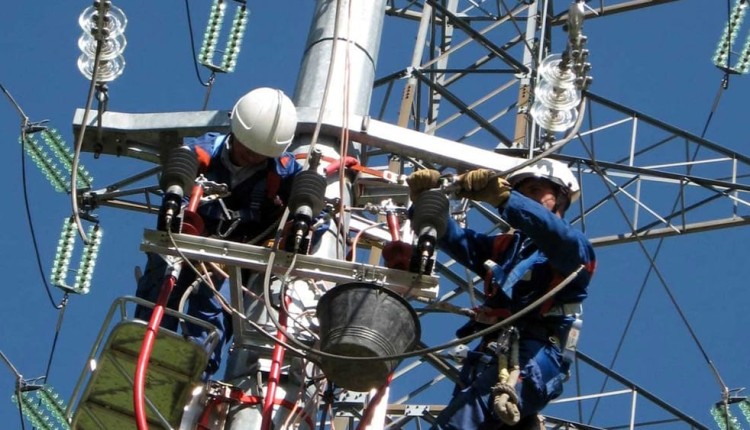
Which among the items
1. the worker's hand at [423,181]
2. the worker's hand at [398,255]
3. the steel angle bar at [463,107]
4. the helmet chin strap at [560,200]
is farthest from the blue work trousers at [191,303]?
the steel angle bar at [463,107]

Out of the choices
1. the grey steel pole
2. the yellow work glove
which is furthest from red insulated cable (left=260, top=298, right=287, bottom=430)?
the yellow work glove

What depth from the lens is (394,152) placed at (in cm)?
1198

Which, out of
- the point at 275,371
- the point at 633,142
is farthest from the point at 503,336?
the point at 633,142

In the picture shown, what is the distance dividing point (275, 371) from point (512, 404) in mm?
1288

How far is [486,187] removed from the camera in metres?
10.7

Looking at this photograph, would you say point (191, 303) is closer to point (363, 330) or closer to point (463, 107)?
point (363, 330)

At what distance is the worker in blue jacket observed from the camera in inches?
418

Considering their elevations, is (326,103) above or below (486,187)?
above

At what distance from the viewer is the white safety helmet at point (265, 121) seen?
1123cm

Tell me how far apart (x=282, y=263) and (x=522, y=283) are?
1.59m

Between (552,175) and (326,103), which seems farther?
(326,103)

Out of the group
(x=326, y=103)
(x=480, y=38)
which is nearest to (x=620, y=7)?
(x=480, y=38)

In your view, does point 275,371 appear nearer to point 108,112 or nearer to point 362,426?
point 362,426

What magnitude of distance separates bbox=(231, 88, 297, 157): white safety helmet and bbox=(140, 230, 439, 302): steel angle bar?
1.07 m
